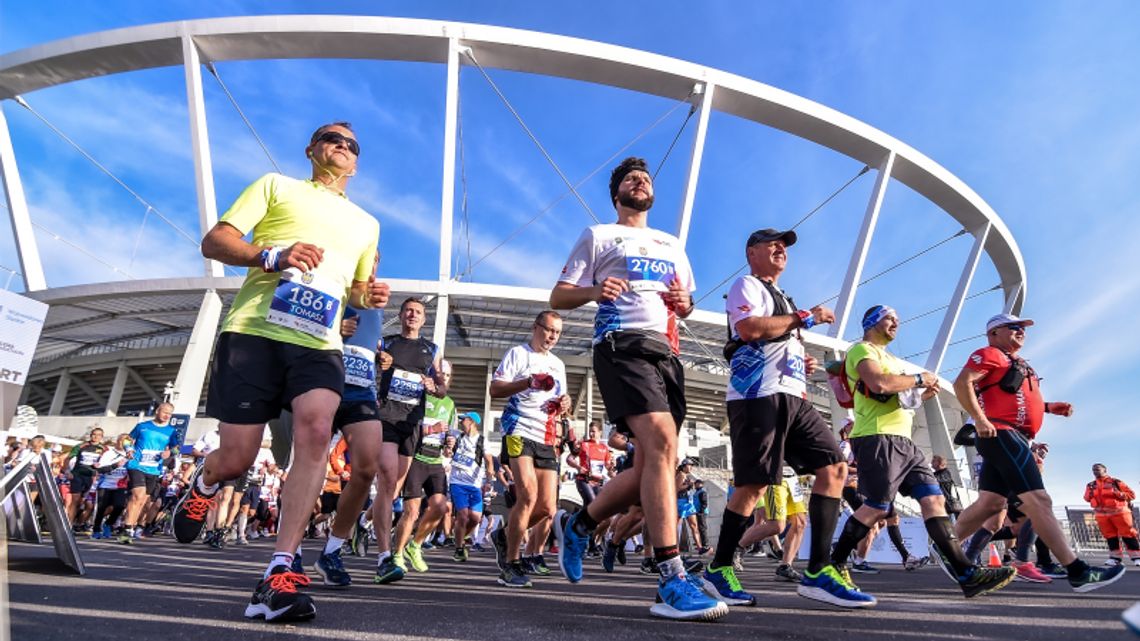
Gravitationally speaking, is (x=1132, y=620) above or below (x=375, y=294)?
below

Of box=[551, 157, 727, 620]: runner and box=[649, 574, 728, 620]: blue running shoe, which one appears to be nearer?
box=[649, 574, 728, 620]: blue running shoe

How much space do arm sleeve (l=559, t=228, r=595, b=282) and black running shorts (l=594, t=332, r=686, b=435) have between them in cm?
36

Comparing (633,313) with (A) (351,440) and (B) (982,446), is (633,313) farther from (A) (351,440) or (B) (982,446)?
(B) (982,446)

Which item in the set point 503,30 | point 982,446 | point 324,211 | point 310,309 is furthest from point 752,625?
point 503,30

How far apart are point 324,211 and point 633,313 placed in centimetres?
147

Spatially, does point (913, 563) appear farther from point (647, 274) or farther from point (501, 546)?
point (647, 274)

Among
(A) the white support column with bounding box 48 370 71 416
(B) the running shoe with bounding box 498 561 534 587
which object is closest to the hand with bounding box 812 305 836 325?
(B) the running shoe with bounding box 498 561 534 587

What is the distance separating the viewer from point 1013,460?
4734 millimetres

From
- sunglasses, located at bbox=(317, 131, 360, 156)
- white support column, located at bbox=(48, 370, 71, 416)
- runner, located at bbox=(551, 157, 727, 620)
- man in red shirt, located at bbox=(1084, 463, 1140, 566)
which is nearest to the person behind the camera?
runner, located at bbox=(551, 157, 727, 620)

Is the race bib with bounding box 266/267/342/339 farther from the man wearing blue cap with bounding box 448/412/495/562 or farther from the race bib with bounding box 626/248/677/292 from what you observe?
the man wearing blue cap with bounding box 448/412/495/562

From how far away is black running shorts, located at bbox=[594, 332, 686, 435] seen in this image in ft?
9.86

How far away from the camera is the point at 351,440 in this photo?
3.88 metres

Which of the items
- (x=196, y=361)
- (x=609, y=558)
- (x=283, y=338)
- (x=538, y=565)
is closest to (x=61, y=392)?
(x=196, y=361)

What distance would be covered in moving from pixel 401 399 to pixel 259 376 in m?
2.24
